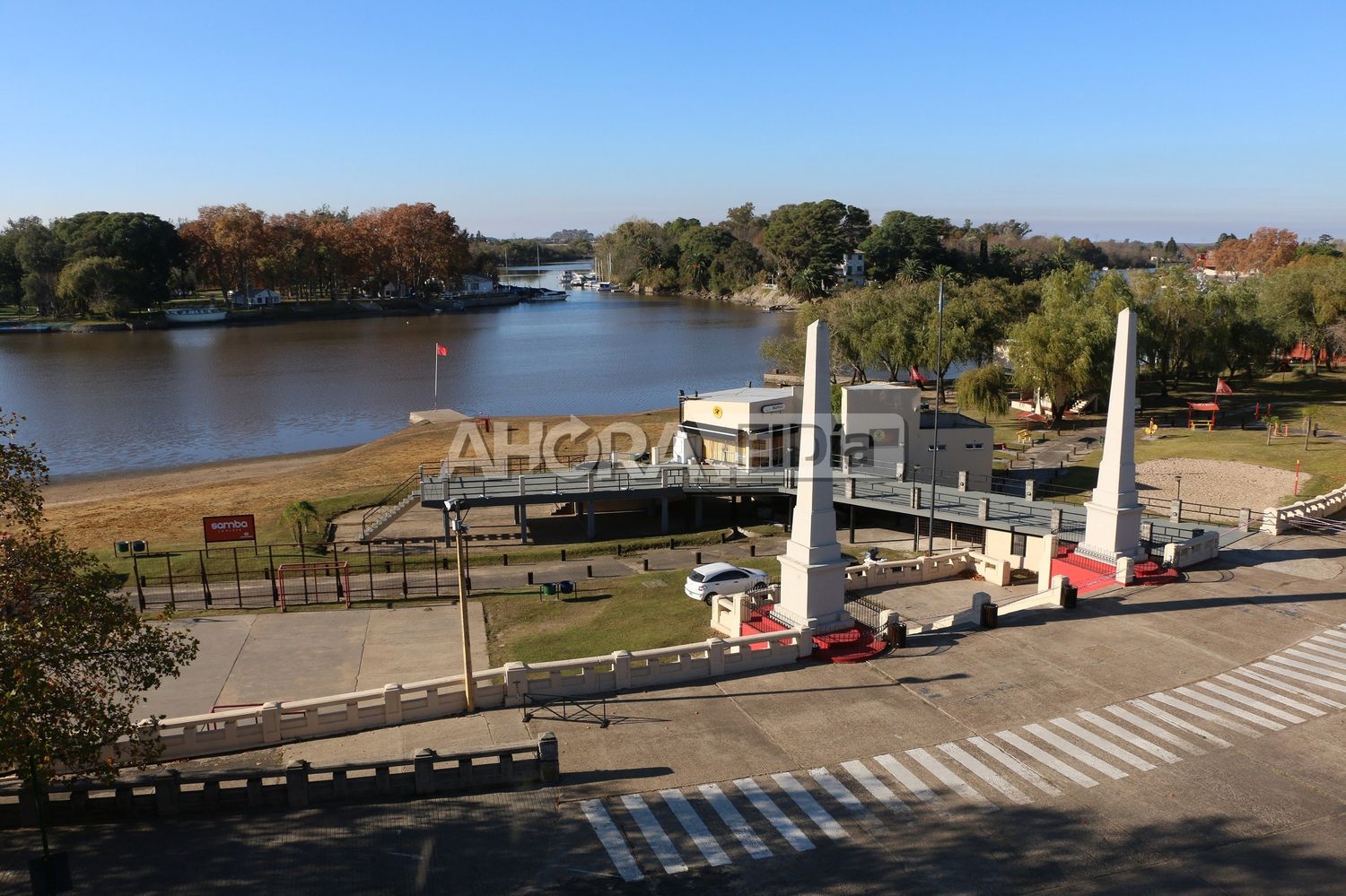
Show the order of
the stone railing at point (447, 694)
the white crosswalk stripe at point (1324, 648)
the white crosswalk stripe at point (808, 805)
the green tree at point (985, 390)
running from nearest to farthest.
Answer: the white crosswalk stripe at point (808, 805), the stone railing at point (447, 694), the white crosswalk stripe at point (1324, 648), the green tree at point (985, 390)

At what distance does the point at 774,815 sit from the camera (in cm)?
1477

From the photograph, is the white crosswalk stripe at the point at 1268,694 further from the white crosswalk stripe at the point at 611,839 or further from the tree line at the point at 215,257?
the tree line at the point at 215,257

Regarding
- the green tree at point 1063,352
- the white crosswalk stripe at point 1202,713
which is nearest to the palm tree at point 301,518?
the white crosswalk stripe at point 1202,713

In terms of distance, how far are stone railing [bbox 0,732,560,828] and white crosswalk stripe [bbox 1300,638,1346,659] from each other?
17316mm

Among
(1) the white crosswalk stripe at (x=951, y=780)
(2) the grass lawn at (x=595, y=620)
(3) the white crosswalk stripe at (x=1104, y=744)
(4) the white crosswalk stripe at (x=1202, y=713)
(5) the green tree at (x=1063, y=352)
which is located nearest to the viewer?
(1) the white crosswalk stripe at (x=951, y=780)

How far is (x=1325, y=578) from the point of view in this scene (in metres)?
26.6

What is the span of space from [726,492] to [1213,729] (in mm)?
24133

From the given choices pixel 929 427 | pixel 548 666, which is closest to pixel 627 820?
pixel 548 666

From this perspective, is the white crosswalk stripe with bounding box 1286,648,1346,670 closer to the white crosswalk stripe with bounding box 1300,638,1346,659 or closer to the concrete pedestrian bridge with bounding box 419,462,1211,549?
the white crosswalk stripe with bounding box 1300,638,1346,659

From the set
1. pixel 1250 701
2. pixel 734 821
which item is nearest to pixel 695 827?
pixel 734 821

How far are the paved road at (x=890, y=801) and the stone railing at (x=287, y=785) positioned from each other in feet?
1.17

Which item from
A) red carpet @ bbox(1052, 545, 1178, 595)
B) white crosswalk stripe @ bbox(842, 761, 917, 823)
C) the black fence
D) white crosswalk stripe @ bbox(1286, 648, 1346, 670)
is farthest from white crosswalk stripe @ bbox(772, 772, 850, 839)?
the black fence

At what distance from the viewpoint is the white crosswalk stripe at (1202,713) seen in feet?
57.6

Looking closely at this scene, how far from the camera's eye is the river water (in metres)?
72.1
